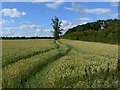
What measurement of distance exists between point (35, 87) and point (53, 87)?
87 centimetres

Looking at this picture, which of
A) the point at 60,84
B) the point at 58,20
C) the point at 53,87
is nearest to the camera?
the point at 53,87

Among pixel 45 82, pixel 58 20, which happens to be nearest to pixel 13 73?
pixel 45 82

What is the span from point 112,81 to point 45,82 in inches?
144

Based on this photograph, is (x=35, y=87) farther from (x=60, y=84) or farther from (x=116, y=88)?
(x=116, y=88)

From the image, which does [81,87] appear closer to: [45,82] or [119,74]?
[45,82]

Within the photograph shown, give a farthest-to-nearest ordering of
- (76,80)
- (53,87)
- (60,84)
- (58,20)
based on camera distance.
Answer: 1. (58,20)
2. (76,80)
3. (60,84)
4. (53,87)

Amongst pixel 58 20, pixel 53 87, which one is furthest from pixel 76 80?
pixel 58 20

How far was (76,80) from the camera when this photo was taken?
1469cm

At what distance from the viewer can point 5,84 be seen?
13078mm

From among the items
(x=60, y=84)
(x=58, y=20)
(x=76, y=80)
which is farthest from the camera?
(x=58, y=20)

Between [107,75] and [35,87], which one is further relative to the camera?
[107,75]

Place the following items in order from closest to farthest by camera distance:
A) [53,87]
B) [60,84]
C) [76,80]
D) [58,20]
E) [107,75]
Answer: [53,87] < [60,84] < [76,80] < [107,75] < [58,20]

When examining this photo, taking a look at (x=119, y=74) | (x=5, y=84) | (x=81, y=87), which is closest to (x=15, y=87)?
(x=5, y=84)

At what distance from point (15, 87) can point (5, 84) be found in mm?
538
